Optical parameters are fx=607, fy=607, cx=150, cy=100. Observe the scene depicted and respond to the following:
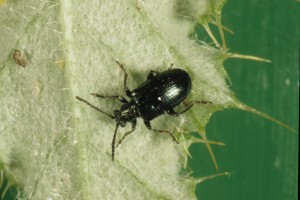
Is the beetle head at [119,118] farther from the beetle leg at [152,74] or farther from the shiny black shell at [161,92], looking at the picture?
the beetle leg at [152,74]

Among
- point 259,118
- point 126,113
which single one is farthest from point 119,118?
point 259,118

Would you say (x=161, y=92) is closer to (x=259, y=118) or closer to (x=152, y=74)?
(x=152, y=74)

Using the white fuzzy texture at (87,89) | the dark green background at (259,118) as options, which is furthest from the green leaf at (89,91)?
the dark green background at (259,118)

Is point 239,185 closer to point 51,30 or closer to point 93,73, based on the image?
point 93,73

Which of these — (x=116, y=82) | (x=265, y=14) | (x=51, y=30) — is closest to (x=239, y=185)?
(x=265, y=14)

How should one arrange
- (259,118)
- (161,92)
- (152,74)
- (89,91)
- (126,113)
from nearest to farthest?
(89,91) → (152,74) → (126,113) → (161,92) → (259,118)

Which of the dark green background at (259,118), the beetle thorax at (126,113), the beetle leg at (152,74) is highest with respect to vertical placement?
the beetle leg at (152,74)

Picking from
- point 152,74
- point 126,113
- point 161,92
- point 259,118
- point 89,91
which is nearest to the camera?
point 89,91
